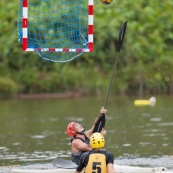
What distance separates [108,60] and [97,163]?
30.1m

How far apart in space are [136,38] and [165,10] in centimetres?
309

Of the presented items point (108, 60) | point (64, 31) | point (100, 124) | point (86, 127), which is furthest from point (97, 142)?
point (108, 60)

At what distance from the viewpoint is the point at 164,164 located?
16328 mm

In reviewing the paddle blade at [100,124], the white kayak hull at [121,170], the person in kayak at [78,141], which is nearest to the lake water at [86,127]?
the white kayak hull at [121,170]

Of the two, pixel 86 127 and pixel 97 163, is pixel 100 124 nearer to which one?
pixel 97 163

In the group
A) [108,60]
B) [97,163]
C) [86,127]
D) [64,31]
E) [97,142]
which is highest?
[64,31]

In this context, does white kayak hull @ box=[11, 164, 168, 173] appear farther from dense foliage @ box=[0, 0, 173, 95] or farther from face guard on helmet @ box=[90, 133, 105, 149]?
dense foliage @ box=[0, 0, 173, 95]

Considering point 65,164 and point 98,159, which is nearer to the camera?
point 98,159

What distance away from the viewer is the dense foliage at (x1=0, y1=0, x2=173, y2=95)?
40344 mm

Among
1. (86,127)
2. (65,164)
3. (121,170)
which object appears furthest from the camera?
(86,127)

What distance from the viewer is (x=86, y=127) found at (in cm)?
2431

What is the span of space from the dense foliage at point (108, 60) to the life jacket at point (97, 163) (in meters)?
26.8

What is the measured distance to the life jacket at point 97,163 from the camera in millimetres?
12023

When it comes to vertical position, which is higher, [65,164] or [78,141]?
[78,141]
